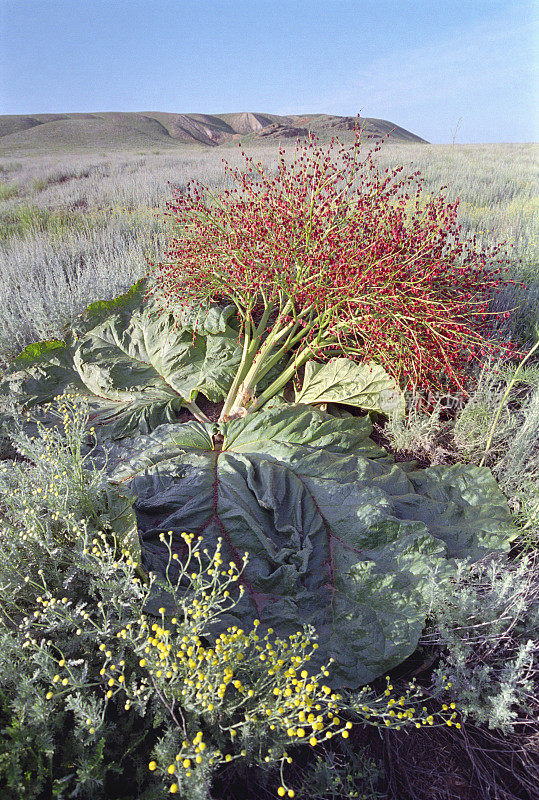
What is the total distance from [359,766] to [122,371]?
263cm

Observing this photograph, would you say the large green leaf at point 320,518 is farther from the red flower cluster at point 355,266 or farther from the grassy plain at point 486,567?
the red flower cluster at point 355,266

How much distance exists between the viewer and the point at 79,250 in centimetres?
698

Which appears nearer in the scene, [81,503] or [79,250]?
[81,503]

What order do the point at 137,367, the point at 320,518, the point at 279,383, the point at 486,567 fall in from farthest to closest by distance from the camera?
the point at 137,367 < the point at 279,383 < the point at 320,518 < the point at 486,567

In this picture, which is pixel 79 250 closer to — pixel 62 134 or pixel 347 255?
pixel 347 255

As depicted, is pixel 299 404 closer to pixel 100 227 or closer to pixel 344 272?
pixel 344 272

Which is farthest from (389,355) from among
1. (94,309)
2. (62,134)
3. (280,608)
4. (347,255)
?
(62,134)

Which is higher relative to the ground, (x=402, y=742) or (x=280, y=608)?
(x=280, y=608)

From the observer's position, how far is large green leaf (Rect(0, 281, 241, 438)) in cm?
294

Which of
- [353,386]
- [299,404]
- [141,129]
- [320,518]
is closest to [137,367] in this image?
[299,404]

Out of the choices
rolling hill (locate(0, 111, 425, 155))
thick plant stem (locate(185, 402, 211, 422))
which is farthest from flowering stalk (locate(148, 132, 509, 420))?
rolling hill (locate(0, 111, 425, 155))

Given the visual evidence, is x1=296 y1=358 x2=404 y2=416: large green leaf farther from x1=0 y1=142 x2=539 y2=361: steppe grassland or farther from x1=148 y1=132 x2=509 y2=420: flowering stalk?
x1=0 y1=142 x2=539 y2=361: steppe grassland

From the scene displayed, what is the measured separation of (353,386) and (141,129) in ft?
252

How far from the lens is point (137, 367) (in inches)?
128
